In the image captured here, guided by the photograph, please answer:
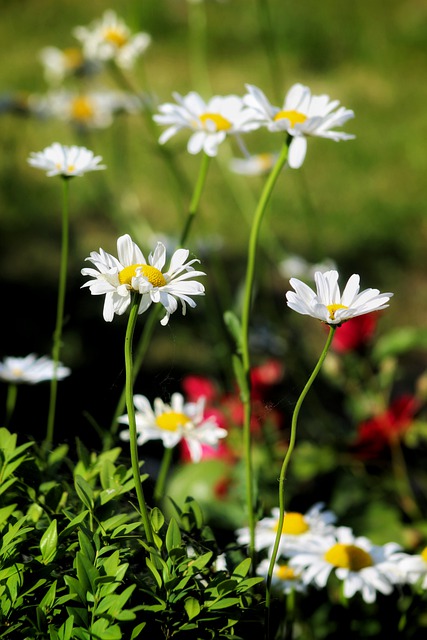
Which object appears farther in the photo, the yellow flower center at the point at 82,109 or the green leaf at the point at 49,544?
the yellow flower center at the point at 82,109

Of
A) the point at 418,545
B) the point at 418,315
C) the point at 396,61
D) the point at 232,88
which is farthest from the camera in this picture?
the point at 396,61

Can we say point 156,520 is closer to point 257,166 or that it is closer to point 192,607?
point 192,607

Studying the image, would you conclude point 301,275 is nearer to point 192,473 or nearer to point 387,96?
point 192,473

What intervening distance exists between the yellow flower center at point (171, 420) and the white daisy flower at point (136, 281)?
0.77ft

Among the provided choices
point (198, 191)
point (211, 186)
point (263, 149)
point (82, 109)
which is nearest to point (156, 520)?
point (198, 191)

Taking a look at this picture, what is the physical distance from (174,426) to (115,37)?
2.77 ft

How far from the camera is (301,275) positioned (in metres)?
1.71

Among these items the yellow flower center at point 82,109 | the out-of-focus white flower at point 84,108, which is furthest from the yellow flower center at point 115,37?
the yellow flower center at point 82,109

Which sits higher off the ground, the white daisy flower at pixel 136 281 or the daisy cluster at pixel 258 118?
the daisy cluster at pixel 258 118

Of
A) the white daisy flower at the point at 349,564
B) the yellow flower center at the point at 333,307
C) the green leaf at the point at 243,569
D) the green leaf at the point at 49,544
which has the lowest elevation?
the white daisy flower at the point at 349,564

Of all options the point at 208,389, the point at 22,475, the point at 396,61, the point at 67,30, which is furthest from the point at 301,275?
the point at 67,30

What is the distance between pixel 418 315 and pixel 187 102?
1824mm

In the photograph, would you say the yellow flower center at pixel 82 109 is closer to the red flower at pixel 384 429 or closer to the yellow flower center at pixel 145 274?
the red flower at pixel 384 429

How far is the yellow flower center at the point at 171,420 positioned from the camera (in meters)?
0.81
